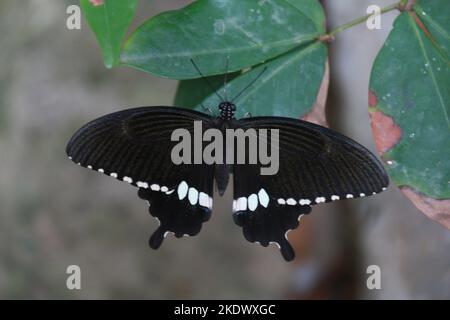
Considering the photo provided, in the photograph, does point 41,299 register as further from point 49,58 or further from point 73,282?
point 49,58

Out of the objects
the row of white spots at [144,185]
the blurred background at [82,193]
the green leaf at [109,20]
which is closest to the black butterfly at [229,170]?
the row of white spots at [144,185]

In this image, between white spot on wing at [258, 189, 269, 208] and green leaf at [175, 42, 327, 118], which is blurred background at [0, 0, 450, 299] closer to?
white spot on wing at [258, 189, 269, 208]

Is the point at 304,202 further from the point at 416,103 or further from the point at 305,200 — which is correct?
the point at 416,103

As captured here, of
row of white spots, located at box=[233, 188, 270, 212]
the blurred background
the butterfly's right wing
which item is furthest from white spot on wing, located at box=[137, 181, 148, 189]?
the blurred background

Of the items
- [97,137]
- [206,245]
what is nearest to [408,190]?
[97,137]

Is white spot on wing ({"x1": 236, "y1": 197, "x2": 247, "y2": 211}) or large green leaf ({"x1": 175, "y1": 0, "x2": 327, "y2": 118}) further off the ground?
large green leaf ({"x1": 175, "y1": 0, "x2": 327, "y2": 118})

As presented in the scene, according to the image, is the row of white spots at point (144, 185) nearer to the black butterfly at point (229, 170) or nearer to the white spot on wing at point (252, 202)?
the black butterfly at point (229, 170)

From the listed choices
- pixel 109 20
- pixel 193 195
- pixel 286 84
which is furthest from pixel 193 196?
pixel 109 20
